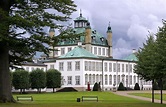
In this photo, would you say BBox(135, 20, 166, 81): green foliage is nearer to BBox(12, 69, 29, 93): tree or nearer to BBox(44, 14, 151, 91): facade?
BBox(12, 69, 29, 93): tree

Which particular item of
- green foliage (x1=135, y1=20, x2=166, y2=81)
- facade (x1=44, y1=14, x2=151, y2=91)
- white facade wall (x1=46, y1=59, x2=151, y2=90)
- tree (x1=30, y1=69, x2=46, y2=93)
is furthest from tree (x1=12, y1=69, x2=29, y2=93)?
green foliage (x1=135, y1=20, x2=166, y2=81)

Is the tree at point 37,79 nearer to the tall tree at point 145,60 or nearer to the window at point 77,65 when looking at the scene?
the window at point 77,65

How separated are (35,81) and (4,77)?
5288 cm

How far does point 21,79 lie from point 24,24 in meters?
52.7

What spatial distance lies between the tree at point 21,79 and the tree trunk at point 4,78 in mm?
48797

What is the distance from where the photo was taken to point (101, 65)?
105 m

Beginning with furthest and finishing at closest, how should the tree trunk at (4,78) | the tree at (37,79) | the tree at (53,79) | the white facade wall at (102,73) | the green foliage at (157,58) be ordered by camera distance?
the white facade wall at (102,73) → the tree at (53,79) → the tree at (37,79) → the tree trunk at (4,78) → the green foliage at (157,58)

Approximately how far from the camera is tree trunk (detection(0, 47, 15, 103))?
1288 inches

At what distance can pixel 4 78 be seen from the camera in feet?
109

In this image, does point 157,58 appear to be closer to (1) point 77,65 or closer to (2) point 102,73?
(1) point 77,65

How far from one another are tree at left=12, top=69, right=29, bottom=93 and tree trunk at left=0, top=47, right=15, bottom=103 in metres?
48.8

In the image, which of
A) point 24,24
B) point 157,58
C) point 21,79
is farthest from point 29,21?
point 21,79

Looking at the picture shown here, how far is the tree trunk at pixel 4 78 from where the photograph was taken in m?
32.7

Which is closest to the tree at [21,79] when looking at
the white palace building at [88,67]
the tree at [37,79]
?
Answer: the tree at [37,79]
